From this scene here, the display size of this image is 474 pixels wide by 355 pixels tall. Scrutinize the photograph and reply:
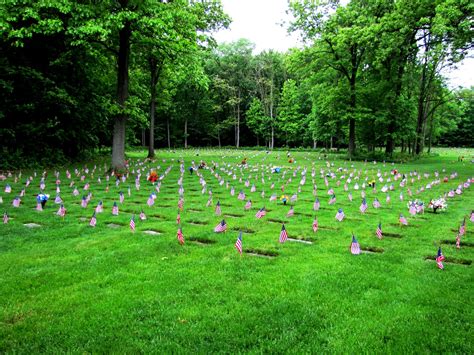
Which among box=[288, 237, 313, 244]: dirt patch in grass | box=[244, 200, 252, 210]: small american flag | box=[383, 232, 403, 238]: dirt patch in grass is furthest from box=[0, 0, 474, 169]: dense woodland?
box=[383, 232, 403, 238]: dirt patch in grass

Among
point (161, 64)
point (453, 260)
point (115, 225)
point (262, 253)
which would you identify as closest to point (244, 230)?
point (262, 253)

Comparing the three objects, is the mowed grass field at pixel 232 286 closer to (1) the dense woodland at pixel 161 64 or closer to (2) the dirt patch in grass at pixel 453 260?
(2) the dirt patch in grass at pixel 453 260

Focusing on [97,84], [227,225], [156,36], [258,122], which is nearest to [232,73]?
[258,122]

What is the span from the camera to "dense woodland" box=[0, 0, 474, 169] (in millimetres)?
13594

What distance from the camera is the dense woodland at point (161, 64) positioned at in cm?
1359

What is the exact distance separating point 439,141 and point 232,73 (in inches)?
1675

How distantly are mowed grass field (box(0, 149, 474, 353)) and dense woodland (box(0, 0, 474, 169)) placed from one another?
28.5 ft

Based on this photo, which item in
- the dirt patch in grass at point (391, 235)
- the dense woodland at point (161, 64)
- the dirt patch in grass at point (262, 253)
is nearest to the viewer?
the dirt patch in grass at point (262, 253)

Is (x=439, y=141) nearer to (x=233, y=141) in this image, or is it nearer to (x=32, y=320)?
(x=233, y=141)

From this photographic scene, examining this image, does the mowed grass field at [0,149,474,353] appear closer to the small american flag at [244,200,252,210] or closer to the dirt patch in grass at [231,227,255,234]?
the dirt patch in grass at [231,227,255,234]

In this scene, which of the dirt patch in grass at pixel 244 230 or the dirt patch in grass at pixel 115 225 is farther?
the dirt patch in grass at pixel 115 225

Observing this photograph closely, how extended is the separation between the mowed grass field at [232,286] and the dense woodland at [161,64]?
28.5ft

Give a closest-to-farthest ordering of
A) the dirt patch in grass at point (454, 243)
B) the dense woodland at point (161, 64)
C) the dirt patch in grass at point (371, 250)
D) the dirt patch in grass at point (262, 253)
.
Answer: the dirt patch in grass at point (262, 253) < the dirt patch in grass at point (371, 250) < the dirt patch in grass at point (454, 243) < the dense woodland at point (161, 64)

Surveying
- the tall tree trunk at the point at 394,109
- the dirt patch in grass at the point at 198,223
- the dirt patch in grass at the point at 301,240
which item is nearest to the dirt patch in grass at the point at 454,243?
the dirt patch in grass at the point at 301,240
